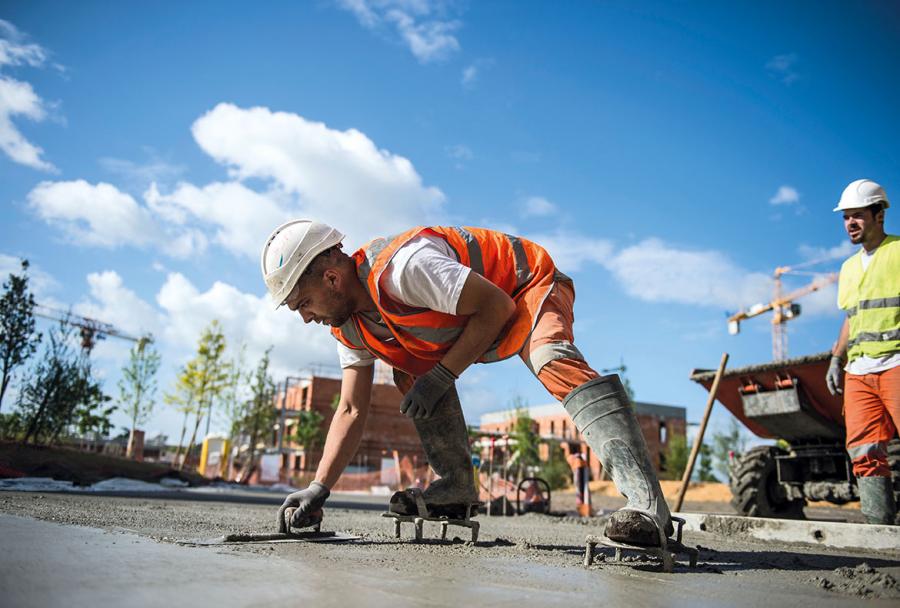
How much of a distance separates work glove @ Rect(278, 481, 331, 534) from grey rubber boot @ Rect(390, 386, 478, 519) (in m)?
0.52

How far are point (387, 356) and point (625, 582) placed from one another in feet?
5.10

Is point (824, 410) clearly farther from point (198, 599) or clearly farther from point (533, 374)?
point (198, 599)

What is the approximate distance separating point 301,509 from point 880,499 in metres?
3.53

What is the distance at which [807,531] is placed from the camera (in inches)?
155

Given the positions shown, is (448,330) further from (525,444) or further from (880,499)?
(525,444)

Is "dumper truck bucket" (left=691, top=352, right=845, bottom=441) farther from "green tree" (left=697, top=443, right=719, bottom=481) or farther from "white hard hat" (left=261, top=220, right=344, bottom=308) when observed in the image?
"green tree" (left=697, top=443, right=719, bottom=481)

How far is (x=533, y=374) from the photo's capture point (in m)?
2.44

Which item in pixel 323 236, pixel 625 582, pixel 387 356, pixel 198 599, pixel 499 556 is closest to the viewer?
pixel 198 599

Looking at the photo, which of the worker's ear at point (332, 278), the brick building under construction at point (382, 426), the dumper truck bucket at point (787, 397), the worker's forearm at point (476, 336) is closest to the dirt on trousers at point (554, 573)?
the worker's forearm at point (476, 336)

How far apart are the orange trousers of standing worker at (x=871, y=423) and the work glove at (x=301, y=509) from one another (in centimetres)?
329

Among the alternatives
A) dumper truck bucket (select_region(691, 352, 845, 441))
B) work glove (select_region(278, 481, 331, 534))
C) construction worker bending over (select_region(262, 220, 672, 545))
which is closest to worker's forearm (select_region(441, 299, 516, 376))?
construction worker bending over (select_region(262, 220, 672, 545))

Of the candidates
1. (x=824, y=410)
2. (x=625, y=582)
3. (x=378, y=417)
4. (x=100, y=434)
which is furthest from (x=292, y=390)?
(x=625, y=582)

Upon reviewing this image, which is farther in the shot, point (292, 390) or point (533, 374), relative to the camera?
point (292, 390)

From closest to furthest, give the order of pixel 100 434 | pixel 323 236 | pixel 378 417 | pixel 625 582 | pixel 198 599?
1. pixel 198 599
2. pixel 625 582
3. pixel 323 236
4. pixel 100 434
5. pixel 378 417
